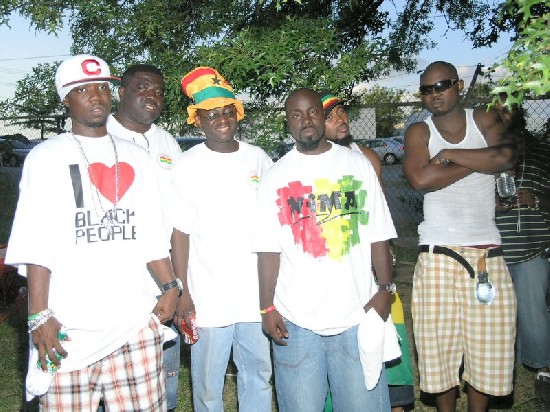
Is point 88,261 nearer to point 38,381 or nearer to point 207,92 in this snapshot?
point 38,381

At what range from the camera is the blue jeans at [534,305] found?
5.29 metres

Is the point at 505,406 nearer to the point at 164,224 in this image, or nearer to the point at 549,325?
the point at 549,325

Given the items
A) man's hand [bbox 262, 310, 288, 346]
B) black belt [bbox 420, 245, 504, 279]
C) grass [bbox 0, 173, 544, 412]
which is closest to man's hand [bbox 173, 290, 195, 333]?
man's hand [bbox 262, 310, 288, 346]

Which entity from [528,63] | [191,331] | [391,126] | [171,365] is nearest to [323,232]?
[191,331]

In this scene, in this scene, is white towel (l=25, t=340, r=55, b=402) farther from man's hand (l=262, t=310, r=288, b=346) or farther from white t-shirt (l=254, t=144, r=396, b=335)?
white t-shirt (l=254, t=144, r=396, b=335)

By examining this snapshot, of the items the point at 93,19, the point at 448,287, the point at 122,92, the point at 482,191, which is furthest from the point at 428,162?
the point at 93,19

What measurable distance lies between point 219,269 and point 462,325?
58.5 inches

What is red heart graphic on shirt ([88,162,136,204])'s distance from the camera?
356 centimetres

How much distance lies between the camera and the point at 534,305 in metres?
5.29

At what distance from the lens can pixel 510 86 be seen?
1976mm

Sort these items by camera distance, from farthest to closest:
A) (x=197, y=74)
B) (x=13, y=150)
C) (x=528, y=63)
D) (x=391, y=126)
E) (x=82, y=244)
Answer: (x=13, y=150)
(x=391, y=126)
(x=197, y=74)
(x=82, y=244)
(x=528, y=63)

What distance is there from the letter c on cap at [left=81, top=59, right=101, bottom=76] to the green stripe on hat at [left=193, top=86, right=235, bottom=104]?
834 mm

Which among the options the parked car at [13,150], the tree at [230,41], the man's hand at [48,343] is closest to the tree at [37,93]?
the tree at [230,41]

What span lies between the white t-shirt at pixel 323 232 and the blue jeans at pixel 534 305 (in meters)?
1.74
